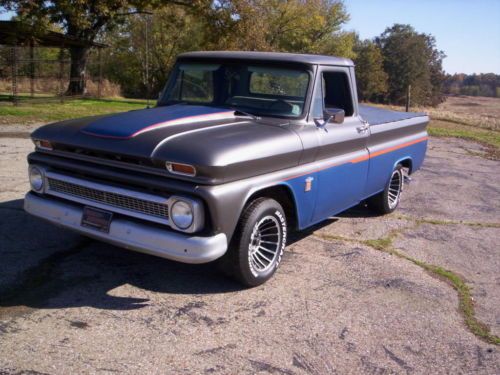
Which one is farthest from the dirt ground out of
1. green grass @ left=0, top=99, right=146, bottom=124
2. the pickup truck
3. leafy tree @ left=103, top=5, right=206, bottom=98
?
leafy tree @ left=103, top=5, right=206, bottom=98

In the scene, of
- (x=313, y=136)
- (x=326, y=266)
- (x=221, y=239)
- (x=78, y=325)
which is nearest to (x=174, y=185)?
(x=221, y=239)

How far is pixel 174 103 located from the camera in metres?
5.46

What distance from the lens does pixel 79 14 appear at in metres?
21.4

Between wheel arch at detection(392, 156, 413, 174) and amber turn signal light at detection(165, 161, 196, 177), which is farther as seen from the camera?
wheel arch at detection(392, 156, 413, 174)

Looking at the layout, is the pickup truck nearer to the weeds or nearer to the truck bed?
the truck bed

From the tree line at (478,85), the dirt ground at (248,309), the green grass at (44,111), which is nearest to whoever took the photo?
the dirt ground at (248,309)

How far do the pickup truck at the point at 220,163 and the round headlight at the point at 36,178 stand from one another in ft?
0.04

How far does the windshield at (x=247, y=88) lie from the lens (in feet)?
16.3

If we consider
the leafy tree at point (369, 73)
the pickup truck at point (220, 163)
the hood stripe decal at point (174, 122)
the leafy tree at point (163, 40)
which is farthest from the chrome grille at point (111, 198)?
the leafy tree at point (369, 73)

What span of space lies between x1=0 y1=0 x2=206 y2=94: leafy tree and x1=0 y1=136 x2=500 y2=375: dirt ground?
56.7ft

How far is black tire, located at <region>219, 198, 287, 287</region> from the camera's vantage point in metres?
4.02

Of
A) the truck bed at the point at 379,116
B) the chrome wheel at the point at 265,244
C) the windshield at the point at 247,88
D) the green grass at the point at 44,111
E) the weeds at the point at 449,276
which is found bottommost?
the weeds at the point at 449,276

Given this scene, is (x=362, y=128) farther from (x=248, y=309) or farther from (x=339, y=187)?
(x=248, y=309)

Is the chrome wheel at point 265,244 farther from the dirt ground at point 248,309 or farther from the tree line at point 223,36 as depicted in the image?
the tree line at point 223,36
